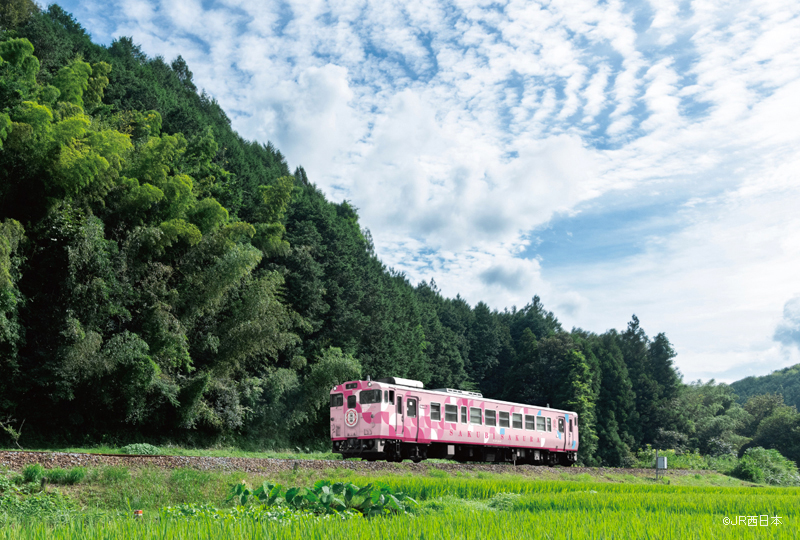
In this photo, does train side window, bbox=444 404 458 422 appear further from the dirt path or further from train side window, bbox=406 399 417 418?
the dirt path

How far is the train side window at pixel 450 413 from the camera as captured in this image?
18188 mm

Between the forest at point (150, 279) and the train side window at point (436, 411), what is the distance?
31.9 feet

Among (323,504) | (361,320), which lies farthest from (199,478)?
(361,320)

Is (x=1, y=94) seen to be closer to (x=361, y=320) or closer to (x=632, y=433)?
(x=361, y=320)

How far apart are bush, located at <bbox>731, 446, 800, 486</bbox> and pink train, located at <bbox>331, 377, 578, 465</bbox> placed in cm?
1019

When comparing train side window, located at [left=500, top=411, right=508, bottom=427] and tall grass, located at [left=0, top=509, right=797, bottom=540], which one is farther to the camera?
train side window, located at [left=500, top=411, right=508, bottom=427]

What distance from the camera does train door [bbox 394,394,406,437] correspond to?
16.6 metres

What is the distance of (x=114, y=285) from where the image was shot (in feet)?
65.4

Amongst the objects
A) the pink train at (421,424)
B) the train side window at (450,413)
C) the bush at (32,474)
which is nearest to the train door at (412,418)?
the pink train at (421,424)

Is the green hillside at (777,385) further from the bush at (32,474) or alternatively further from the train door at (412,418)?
the bush at (32,474)

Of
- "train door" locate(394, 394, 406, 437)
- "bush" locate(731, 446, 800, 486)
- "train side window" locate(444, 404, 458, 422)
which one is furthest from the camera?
"bush" locate(731, 446, 800, 486)

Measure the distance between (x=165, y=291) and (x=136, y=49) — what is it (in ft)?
110

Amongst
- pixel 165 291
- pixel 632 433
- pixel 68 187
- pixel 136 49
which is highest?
pixel 136 49

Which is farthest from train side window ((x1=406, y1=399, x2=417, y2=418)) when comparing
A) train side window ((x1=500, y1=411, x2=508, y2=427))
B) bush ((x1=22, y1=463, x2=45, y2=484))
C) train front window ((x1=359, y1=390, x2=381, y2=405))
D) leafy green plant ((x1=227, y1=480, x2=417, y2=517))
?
leafy green plant ((x1=227, y1=480, x2=417, y2=517))
